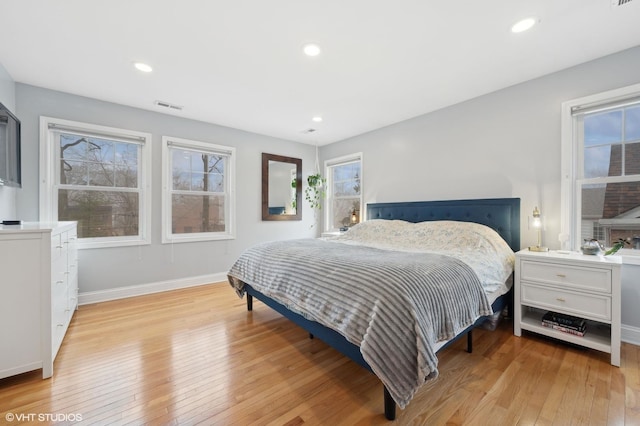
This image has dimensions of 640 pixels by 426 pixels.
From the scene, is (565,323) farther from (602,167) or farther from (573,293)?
(602,167)

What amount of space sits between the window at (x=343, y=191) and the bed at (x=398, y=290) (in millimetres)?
1845

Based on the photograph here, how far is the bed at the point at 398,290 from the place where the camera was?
4.41 ft

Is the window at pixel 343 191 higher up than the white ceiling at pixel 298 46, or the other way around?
the white ceiling at pixel 298 46

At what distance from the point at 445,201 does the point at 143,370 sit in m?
3.42

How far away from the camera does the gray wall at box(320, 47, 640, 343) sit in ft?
7.80

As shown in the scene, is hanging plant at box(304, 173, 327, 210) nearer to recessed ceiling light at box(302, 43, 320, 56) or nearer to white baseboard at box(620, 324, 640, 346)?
recessed ceiling light at box(302, 43, 320, 56)

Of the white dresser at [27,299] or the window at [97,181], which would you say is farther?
the window at [97,181]

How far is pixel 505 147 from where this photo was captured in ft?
9.61

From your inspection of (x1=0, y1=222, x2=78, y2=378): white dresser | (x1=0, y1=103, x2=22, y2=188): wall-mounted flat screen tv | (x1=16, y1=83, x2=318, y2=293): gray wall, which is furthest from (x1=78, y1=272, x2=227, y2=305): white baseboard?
(x1=0, y1=222, x2=78, y2=378): white dresser

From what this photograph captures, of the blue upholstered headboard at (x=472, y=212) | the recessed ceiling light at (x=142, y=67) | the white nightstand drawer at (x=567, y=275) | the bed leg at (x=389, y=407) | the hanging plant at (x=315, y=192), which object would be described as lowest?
the bed leg at (x=389, y=407)

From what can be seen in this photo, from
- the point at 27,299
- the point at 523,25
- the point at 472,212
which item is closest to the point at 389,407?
the point at 27,299

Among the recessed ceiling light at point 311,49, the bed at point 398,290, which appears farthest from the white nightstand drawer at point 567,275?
the recessed ceiling light at point 311,49

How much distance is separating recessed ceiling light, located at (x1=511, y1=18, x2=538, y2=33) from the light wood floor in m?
2.45

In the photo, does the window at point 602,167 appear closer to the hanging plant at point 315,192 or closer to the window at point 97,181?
the hanging plant at point 315,192
